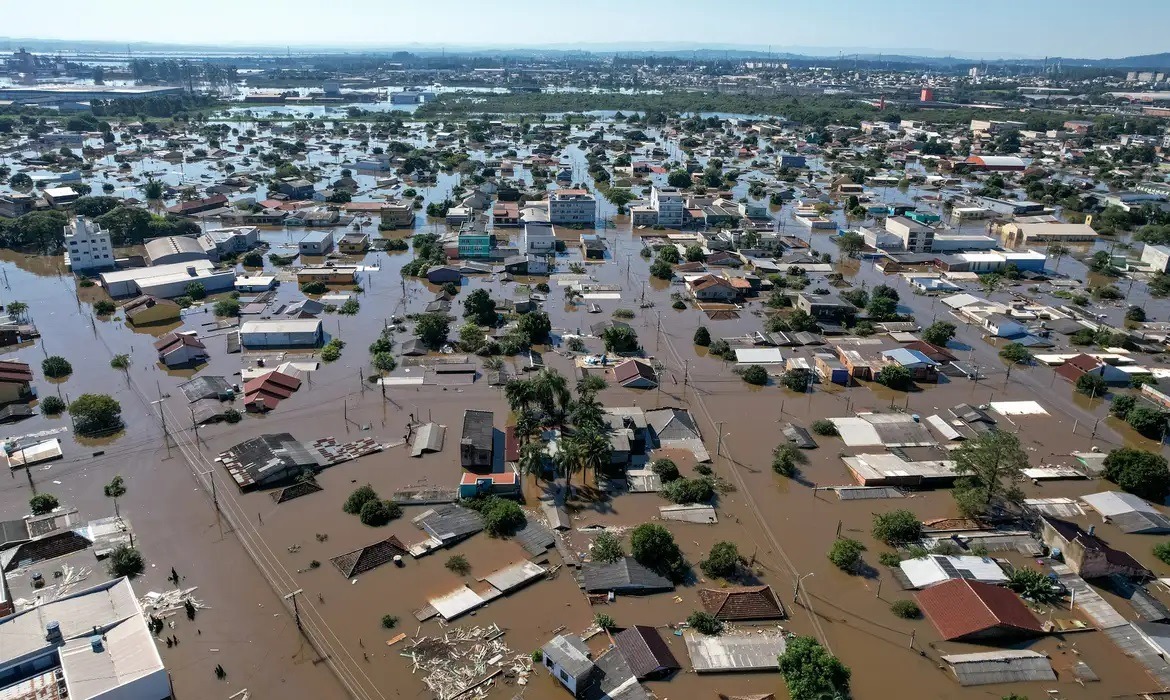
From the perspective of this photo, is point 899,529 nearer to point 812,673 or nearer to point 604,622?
point 812,673

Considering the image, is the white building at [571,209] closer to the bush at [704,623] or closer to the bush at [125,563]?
the bush at [125,563]

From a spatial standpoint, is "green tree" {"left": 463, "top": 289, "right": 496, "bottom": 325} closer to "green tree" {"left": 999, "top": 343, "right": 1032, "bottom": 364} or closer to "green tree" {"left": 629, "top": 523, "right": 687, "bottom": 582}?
"green tree" {"left": 629, "top": 523, "right": 687, "bottom": 582}

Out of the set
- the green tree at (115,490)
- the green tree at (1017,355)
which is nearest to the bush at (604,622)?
the green tree at (115,490)

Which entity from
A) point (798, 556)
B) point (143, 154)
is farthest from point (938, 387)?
point (143, 154)

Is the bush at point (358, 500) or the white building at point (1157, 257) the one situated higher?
the white building at point (1157, 257)

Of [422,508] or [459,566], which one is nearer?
[459,566]

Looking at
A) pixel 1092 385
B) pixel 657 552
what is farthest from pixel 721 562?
pixel 1092 385
